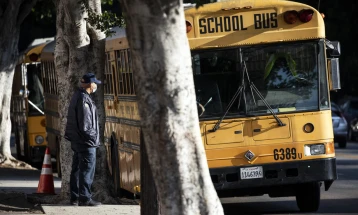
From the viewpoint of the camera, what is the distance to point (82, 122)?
13.7m

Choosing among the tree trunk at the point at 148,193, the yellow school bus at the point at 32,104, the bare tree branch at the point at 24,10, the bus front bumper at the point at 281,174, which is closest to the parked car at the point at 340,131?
the yellow school bus at the point at 32,104

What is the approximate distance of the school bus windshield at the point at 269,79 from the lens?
14.1 m

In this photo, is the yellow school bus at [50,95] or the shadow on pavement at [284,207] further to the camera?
the yellow school bus at [50,95]

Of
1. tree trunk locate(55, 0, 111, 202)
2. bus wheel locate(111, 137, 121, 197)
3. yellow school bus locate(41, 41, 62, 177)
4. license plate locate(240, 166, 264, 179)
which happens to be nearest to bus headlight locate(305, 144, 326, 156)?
license plate locate(240, 166, 264, 179)

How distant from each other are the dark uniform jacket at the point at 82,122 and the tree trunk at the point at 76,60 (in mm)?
970

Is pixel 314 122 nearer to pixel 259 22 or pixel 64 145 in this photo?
pixel 259 22

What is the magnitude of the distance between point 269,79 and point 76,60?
2.72 metres

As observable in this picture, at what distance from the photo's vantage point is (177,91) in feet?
23.0

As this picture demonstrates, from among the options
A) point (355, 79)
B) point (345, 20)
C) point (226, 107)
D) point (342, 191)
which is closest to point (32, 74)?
point (342, 191)

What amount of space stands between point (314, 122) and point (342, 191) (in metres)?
4.13

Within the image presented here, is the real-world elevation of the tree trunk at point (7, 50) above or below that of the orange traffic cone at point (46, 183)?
above

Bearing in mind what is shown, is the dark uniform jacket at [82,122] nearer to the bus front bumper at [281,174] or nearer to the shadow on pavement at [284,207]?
the bus front bumper at [281,174]

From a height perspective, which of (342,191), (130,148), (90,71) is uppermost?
(90,71)

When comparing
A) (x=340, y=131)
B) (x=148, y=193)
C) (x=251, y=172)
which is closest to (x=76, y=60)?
(x=251, y=172)
